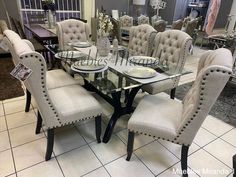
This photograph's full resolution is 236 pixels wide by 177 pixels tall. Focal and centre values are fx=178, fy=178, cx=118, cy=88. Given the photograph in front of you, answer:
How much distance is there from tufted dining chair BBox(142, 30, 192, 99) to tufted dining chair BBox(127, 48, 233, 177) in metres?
0.38

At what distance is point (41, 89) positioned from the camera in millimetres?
1301

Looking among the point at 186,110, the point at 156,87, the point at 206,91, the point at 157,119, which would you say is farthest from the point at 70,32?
the point at 206,91

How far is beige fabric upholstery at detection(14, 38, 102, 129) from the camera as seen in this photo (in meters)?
1.16

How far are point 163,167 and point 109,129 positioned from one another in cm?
65

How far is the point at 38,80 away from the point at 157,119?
0.97 metres

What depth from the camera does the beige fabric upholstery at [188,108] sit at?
3.64 feet

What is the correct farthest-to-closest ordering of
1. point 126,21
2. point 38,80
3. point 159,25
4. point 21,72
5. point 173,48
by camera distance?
point 126,21, point 159,25, point 173,48, point 38,80, point 21,72

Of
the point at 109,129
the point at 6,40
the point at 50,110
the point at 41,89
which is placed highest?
the point at 6,40

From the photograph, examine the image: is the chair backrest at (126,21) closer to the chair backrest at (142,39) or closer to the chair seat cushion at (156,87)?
the chair backrest at (142,39)

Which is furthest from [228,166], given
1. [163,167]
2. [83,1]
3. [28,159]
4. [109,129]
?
[83,1]

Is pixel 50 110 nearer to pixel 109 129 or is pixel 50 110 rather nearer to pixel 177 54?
pixel 109 129

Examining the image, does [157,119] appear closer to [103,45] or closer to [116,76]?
[116,76]

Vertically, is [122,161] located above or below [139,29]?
below

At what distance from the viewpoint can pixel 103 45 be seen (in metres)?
2.16
